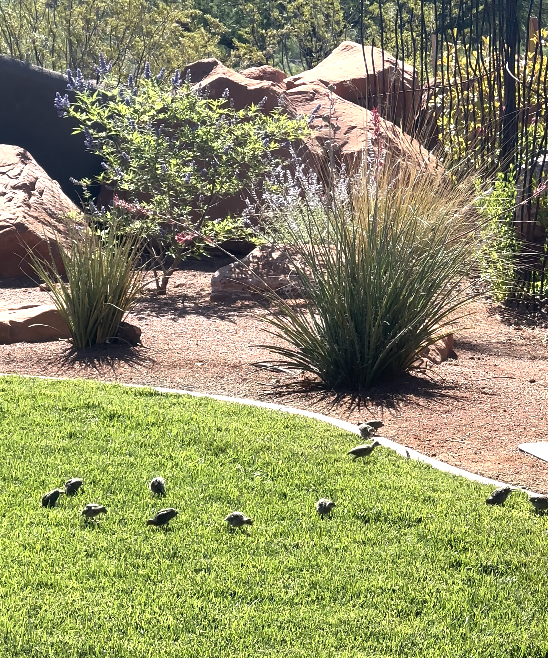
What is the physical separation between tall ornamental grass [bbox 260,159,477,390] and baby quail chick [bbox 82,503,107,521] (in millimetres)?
2410

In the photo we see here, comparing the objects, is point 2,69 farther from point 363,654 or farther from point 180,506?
point 363,654

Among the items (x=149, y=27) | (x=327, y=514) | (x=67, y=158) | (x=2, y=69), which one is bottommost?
(x=327, y=514)

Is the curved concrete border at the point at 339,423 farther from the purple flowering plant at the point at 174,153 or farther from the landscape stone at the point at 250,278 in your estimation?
the purple flowering plant at the point at 174,153

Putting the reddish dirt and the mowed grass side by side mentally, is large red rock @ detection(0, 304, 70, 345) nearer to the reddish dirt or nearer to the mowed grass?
the reddish dirt

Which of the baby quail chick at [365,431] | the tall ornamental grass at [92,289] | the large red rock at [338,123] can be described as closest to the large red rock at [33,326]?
the tall ornamental grass at [92,289]

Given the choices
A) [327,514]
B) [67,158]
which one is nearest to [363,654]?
[327,514]

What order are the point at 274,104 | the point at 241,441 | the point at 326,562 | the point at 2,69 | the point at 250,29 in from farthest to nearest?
the point at 250,29 < the point at 2,69 < the point at 274,104 < the point at 241,441 < the point at 326,562

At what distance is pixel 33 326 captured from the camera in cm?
697

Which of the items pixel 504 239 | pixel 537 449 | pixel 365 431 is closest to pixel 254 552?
pixel 365 431

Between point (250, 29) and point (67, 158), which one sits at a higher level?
point (250, 29)

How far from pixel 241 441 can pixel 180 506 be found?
86 cm

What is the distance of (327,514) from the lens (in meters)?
3.74

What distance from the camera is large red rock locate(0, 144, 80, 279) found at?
9.66m

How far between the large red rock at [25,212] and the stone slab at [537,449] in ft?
18.9
